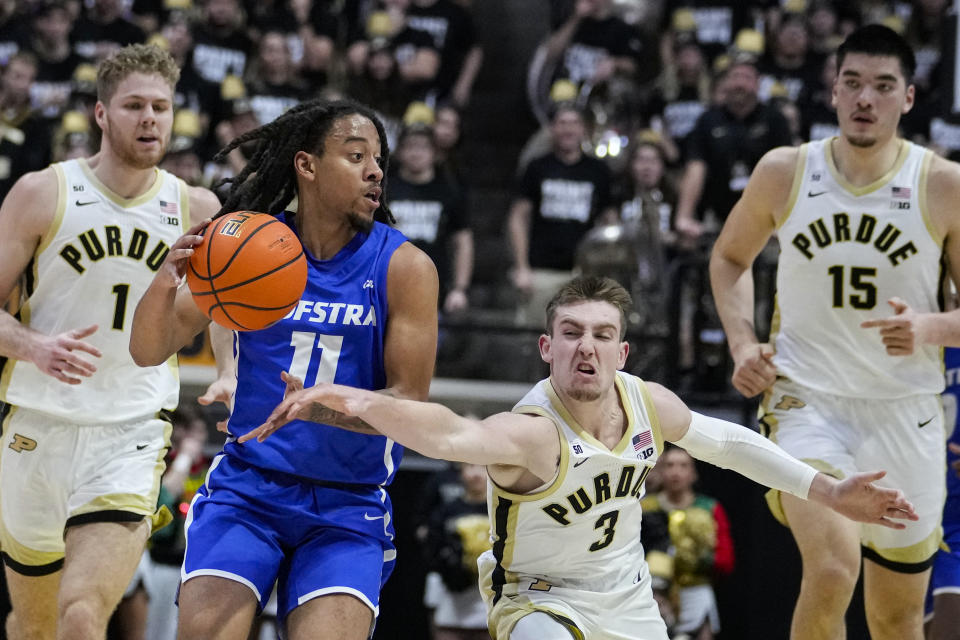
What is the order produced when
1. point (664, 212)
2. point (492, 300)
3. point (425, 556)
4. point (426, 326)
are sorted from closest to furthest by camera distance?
point (426, 326) < point (425, 556) < point (664, 212) < point (492, 300)

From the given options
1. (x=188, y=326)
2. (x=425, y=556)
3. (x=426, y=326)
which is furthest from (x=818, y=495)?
(x=425, y=556)

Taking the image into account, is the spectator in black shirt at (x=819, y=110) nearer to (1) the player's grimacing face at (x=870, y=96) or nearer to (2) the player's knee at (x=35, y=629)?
(1) the player's grimacing face at (x=870, y=96)

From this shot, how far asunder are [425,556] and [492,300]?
288 cm

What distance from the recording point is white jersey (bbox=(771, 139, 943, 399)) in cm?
541

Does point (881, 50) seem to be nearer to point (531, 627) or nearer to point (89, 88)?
point (531, 627)

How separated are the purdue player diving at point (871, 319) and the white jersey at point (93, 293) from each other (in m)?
2.42

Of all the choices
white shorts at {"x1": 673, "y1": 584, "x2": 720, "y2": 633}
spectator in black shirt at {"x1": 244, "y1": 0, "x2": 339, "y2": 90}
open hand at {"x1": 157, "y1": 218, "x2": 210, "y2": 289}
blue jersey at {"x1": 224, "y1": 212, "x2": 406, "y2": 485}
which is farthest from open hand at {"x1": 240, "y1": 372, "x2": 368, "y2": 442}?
spectator in black shirt at {"x1": 244, "y1": 0, "x2": 339, "y2": 90}

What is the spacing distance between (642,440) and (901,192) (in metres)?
1.55

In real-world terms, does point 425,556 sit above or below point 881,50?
below

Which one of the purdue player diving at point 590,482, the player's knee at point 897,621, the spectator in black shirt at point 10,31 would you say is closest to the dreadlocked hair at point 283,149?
the purdue player diving at point 590,482

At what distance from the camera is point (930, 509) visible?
17.9 ft

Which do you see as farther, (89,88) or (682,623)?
(89,88)

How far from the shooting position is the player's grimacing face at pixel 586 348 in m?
4.74

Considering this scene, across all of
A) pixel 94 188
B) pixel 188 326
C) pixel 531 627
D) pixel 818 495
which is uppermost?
pixel 94 188
